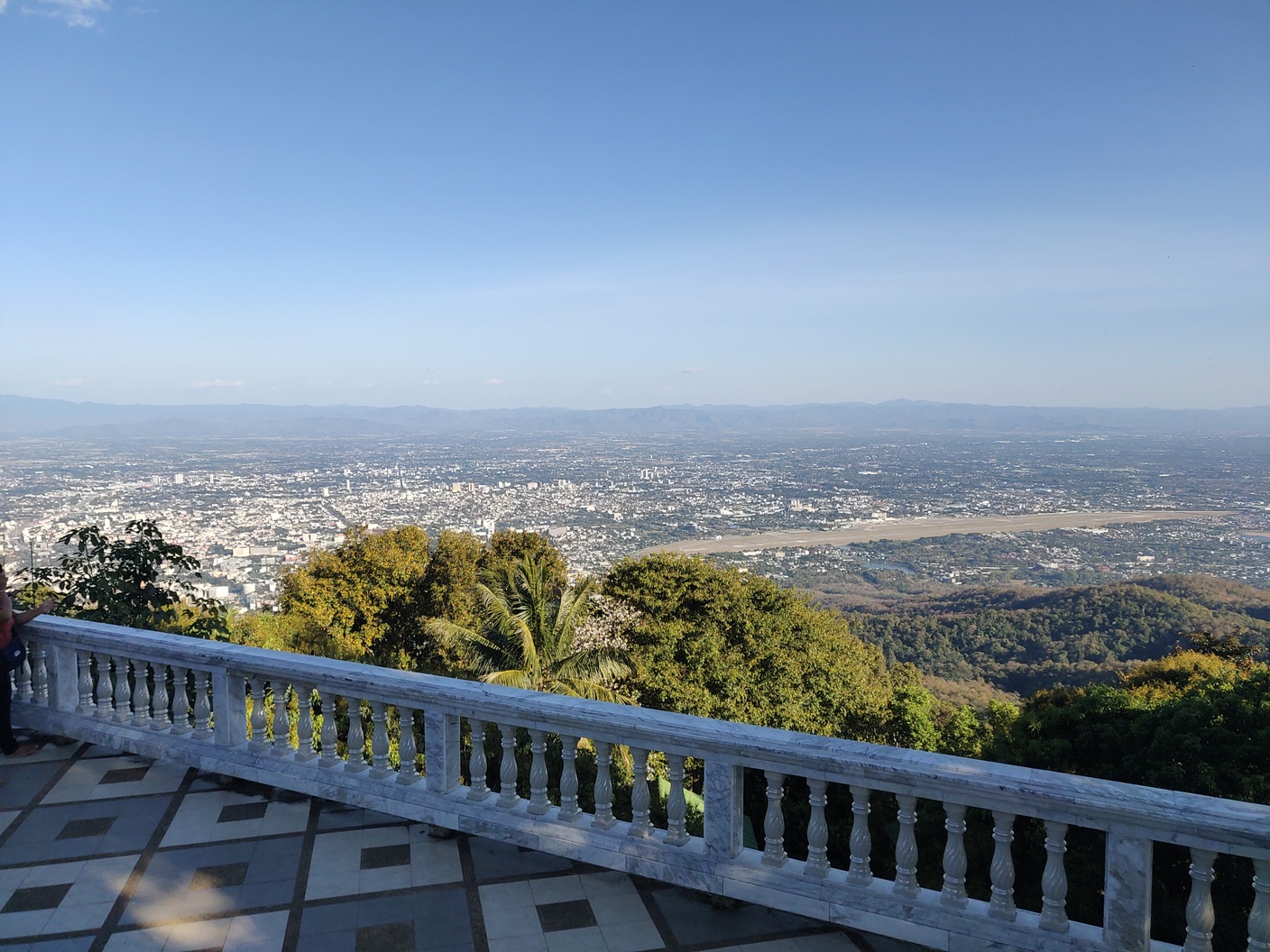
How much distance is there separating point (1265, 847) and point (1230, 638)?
29.7 meters

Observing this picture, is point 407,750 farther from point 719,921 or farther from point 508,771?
point 719,921

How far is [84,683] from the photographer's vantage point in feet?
16.2

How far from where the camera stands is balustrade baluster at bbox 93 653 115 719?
4.83 meters

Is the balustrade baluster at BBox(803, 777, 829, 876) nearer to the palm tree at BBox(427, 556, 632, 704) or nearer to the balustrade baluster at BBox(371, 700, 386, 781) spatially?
the balustrade baluster at BBox(371, 700, 386, 781)

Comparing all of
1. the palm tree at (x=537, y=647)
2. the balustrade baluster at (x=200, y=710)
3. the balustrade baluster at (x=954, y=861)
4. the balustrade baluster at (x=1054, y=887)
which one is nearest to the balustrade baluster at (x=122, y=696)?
the balustrade baluster at (x=200, y=710)

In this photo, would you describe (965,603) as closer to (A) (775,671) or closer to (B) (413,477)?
(A) (775,671)

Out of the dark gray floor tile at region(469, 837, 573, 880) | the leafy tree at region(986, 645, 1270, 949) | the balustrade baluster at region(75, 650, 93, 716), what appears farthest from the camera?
the leafy tree at region(986, 645, 1270, 949)

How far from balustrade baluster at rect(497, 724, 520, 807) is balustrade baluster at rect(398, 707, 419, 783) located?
43cm

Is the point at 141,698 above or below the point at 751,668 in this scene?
above

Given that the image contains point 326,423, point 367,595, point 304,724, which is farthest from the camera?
point 326,423

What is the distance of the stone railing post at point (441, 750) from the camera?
3775 mm

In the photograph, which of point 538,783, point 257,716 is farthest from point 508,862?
point 257,716

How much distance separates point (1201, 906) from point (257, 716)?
409 cm

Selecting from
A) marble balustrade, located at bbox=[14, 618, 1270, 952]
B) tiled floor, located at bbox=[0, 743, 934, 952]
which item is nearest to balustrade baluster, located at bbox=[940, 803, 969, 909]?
marble balustrade, located at bbox=[14, 618, 1270, 952]
